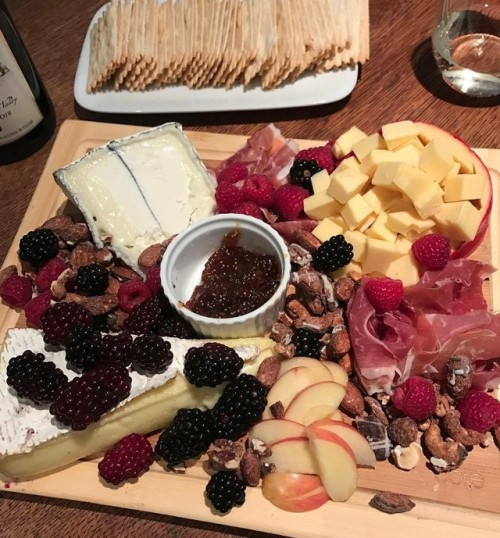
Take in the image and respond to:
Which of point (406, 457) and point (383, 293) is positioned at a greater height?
point (383, 293)

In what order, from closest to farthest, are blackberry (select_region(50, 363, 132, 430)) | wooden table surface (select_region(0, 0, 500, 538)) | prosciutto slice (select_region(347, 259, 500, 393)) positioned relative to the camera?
blackberry (select_region(50, 363, 132, 430))
prosciutto slice (select_region(347, 259, 500, 393))
wooden table surface (select_region(0, 0, 500, 538))

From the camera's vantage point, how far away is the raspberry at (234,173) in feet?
5.68

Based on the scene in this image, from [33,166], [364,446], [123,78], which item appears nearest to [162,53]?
[123,78]

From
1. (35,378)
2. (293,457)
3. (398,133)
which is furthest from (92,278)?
(398,133)

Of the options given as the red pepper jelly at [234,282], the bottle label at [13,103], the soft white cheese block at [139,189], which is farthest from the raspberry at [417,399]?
the bottle label at [13,103]

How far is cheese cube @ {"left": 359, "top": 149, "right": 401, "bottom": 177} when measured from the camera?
5.23 ft

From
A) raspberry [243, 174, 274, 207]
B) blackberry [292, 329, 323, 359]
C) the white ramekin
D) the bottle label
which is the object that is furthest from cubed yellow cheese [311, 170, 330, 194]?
the bottle label

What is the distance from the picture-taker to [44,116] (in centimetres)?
200

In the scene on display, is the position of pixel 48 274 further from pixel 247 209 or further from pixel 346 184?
pixel 346 184

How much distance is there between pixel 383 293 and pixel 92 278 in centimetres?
75

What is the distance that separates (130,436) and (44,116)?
3.84 feet

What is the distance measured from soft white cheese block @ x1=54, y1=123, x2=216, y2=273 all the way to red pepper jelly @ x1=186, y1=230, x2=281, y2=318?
174 mm

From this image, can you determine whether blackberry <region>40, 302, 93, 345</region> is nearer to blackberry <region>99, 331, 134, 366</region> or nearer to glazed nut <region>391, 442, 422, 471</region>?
blackberry <region>99, 331, 134, 366</region>

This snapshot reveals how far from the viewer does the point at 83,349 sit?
1343 mm
